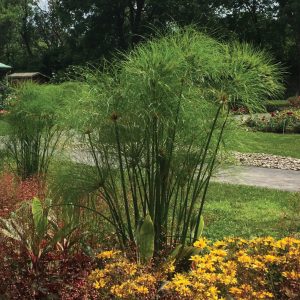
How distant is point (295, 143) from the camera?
48.8 ft

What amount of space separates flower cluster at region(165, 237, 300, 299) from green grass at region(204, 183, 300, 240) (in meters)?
2.48

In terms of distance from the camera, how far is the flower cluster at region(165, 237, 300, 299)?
2.48 metres

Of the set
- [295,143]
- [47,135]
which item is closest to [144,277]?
[47,135]

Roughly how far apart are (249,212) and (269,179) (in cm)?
288

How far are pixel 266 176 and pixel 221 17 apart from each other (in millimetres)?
31581

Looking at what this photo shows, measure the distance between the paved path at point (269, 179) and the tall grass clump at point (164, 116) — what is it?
4439 mm

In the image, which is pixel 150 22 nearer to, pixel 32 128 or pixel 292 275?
pixel 32 128

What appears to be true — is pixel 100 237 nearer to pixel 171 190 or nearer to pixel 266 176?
pixel 171 190

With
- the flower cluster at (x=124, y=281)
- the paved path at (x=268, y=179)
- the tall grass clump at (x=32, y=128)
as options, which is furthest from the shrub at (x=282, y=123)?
the flower cluster at (x=124, y=281)

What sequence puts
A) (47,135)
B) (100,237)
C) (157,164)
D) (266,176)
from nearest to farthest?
(157,164) → (100,237) → (47,135) → (266,176)

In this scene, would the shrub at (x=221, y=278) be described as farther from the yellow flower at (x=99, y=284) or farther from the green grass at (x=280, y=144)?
the green grass at (x=280, y=144)

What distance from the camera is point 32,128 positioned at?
7043 mm

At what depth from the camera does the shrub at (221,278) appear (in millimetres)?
2488

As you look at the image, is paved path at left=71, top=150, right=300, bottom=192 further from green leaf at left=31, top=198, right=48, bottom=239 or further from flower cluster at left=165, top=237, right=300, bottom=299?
flower cluster at left=165, top=237, right=300, bottom=299
